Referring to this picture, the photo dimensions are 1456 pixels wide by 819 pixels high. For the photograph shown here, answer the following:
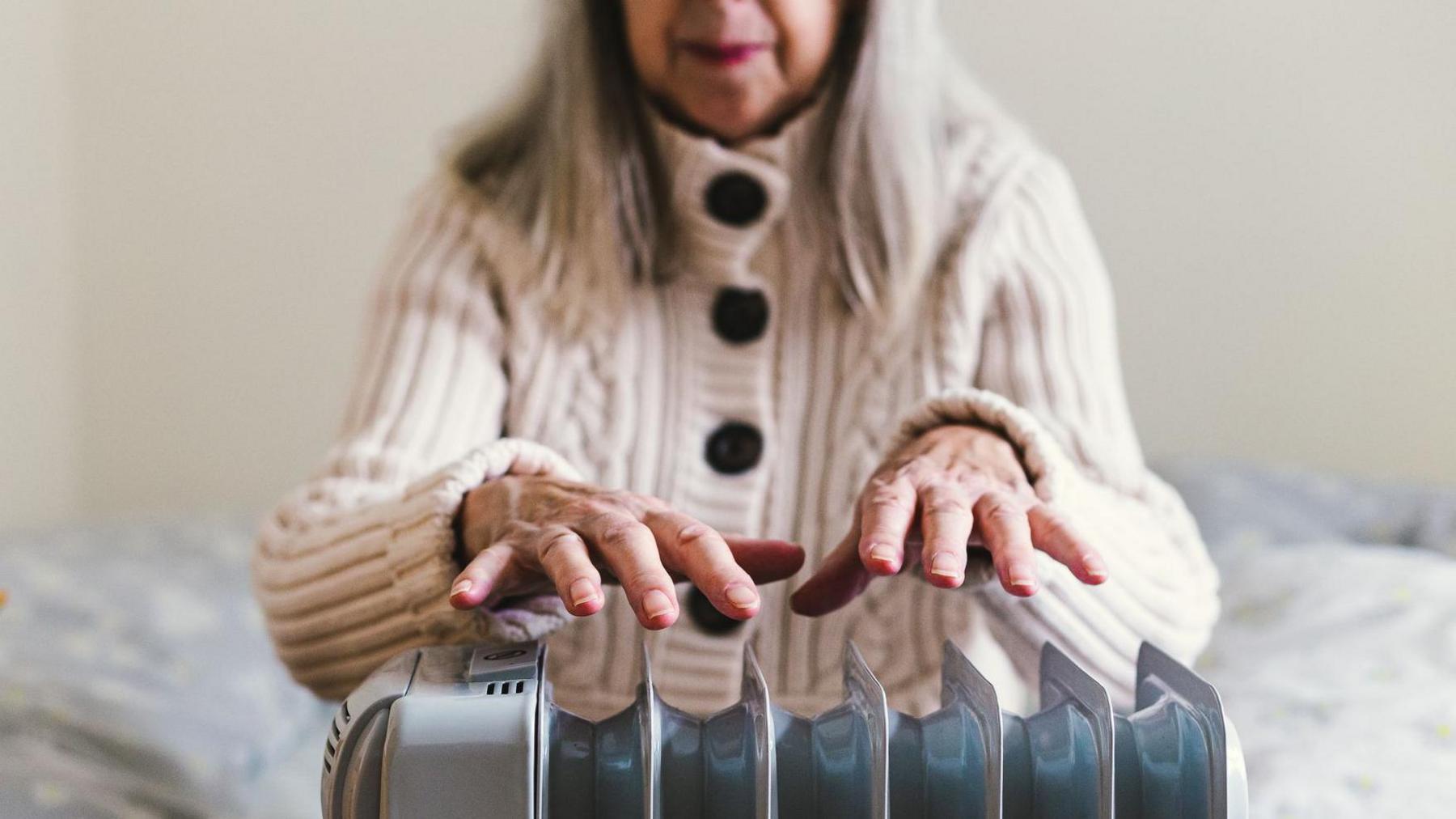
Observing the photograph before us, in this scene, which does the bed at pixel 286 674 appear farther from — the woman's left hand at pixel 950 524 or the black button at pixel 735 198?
the black button at pixel 735 198

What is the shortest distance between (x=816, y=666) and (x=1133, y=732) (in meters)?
0.43

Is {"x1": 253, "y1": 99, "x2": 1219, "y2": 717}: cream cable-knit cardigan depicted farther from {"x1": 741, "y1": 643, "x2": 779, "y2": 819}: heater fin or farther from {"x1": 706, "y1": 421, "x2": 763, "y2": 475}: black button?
{"x1": 741, "y1": 643, "x2": 779, "y2": 819}: heater fin

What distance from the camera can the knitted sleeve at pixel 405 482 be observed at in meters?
0.69

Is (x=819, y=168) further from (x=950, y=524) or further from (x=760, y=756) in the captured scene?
(x=760, y=756)

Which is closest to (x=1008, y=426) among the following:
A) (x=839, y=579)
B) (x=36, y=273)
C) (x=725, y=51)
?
(x=839, y=579)

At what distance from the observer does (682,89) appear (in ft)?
3.13

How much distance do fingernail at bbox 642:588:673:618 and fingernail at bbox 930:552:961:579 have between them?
0.11m

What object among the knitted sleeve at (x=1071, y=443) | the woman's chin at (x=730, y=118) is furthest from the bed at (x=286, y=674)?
the woman's chin at (x=730, y=118)

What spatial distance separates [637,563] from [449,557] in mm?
154

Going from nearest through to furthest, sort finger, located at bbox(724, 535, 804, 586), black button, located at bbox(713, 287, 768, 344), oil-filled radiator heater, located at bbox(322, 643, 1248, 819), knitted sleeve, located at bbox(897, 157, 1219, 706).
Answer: oil-filled radiator heater, located at bbox(322, 643, 1248, 819) → finger, located at bbox(724, 535, 804, 586) → knitted sleeve, located at bbox(897, 157, 1219, 706) → black button, located at bbox(713, 287, 768, 344)

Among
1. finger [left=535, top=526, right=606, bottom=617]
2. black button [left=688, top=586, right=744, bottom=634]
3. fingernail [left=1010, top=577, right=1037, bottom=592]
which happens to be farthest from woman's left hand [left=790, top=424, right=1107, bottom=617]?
black button [left=688, top=586, right=744, bottom=634]

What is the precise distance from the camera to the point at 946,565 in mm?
560

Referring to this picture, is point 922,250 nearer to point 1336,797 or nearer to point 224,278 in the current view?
point 1336,797

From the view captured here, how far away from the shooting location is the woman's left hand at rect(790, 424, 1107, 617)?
0.57 meters
